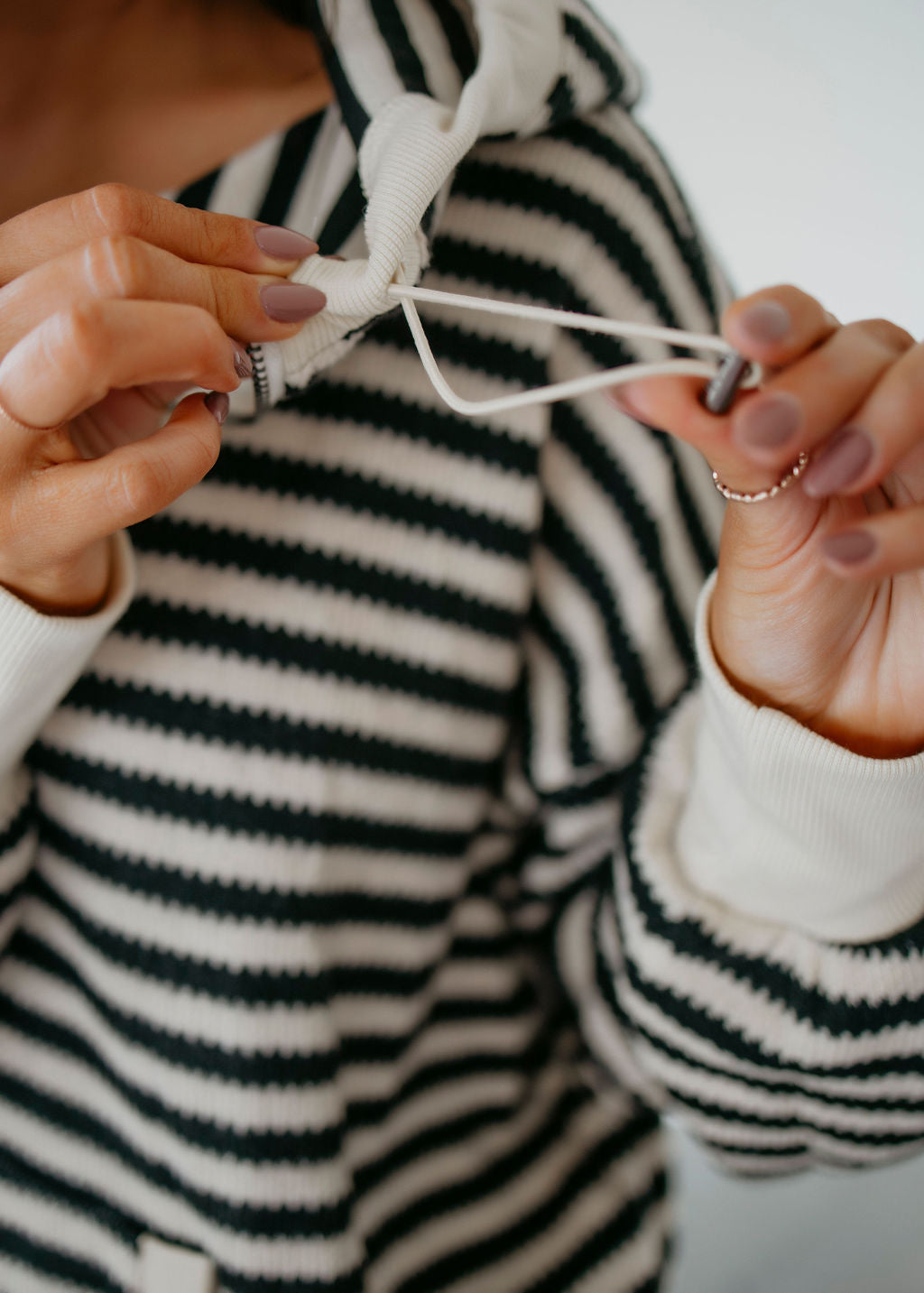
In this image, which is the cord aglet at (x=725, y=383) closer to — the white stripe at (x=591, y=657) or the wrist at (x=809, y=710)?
the wrist at (x=809, y=710)

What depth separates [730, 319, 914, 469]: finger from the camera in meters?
0.26

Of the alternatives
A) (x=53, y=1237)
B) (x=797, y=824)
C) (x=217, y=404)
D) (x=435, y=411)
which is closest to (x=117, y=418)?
(x=217, y=404)

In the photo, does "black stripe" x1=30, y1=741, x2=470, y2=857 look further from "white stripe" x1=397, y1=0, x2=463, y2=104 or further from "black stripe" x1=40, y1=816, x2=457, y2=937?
"white stripe" x1=397, y1=0, x2=463, y2=104

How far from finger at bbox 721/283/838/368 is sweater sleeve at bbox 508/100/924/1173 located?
0.13 m

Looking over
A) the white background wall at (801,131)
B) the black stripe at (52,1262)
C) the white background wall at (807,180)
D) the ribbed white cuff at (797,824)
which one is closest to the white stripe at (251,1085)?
the black stripe at (52,1262)

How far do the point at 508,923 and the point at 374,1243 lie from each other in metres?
0.22

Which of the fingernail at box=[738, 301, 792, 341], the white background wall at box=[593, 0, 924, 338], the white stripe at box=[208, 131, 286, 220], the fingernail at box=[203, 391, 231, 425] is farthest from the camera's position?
the white background wall at box=[593, 0, 924, 338]

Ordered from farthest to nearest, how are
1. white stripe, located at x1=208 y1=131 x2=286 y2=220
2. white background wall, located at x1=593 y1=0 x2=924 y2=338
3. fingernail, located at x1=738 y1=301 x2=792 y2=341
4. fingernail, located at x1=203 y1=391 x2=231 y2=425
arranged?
white background wall, located at x1=593 y1=0 x2=924 y2=338, white stripe, located at x1=208 y1=131 x2=286 y2=220, fingernail, located at x1=203 y1=391 x2=231 y2=425, fingernail, located at x1=738 y1=301 x2=792 y2=341

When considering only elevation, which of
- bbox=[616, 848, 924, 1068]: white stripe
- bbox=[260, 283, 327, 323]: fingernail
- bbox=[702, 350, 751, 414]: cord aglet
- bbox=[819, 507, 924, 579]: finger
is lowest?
bbox=[616, 848, 924, 1068]: white stripe

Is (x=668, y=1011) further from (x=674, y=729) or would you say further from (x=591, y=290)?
(x=591, y=290)

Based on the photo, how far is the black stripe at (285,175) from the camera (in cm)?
46

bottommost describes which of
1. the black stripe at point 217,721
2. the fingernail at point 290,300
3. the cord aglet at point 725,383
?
the black stripe at point 217,721

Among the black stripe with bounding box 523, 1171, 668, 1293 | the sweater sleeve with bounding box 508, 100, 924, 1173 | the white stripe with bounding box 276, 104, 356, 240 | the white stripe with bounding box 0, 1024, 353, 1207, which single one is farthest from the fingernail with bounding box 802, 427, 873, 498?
the black stripe with bounding box 523, 1171, 668, 1293

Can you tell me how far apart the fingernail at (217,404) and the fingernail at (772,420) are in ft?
0.72
